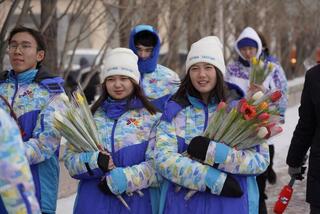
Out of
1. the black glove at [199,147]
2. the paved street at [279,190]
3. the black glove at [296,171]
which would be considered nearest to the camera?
the black glove at [199,147]

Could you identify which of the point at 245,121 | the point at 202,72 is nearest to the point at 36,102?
the point at 202,72

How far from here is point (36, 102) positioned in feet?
13.9

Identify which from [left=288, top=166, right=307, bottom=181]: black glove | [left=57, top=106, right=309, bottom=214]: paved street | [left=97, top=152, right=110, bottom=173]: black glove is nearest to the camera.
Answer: [left=97, top=152, right=110, bottom=173]: black glove

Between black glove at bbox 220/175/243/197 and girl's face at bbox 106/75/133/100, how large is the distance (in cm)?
84

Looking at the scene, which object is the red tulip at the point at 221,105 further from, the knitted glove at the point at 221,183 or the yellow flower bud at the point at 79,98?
the yellow flower bud at the point at 79,98

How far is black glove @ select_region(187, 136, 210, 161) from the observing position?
147 inches

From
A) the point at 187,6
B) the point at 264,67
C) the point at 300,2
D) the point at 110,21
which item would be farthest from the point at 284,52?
the point at 264,67

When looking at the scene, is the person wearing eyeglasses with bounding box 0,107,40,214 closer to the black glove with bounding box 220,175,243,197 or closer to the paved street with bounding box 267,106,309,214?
the black glove with bounding box 220,175,243,197

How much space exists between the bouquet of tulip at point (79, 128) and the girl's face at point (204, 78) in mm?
641

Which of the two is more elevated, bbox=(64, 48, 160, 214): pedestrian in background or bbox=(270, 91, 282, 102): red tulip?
bbox=(270, 91, 282, 102): red tulip

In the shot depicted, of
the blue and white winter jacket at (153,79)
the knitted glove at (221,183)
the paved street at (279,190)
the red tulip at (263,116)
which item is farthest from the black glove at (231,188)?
the paved street at (279,190)

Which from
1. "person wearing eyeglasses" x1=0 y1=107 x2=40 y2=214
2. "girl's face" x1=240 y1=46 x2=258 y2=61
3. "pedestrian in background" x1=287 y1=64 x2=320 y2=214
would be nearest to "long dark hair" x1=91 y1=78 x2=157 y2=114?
"pedestrian in background" x1=287 y1=64 x2=320 y2=214

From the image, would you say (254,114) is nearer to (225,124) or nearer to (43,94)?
(225,124)

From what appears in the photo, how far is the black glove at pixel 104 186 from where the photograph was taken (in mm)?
3961
